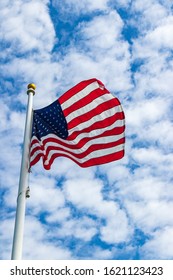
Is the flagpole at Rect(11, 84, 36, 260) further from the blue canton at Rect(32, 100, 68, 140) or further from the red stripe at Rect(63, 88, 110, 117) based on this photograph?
the red stripe at Rect(63, 88, 110, 117)

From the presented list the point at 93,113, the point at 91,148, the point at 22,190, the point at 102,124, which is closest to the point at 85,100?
the point at 93,113

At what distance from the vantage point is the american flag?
615 inches

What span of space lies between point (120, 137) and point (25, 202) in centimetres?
320

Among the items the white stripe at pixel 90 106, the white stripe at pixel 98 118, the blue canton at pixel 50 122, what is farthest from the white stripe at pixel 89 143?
the white stripe at pixel 90 106

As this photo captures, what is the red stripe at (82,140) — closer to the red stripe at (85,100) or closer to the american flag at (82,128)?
the american flag at (82,128)

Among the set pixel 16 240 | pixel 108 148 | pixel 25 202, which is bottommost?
pixel 16 240

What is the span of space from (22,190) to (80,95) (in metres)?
3.21

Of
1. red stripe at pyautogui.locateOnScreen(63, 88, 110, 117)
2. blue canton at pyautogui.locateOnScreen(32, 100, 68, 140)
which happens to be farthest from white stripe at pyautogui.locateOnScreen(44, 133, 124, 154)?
red stripe at pyautogui.locateOnScreen(63, 88, 110, 117)

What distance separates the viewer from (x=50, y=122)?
15766 mm
